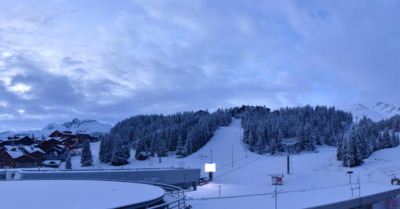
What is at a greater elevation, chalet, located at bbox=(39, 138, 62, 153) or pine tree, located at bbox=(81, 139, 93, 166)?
chalet, located at bbox=(39, 138, 62, 153)

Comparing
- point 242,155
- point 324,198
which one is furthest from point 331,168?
point 324,198

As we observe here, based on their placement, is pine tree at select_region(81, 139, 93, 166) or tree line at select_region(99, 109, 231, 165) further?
tree line at select_region(99, 109, 231, 165)

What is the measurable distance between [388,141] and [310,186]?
42.6 metres

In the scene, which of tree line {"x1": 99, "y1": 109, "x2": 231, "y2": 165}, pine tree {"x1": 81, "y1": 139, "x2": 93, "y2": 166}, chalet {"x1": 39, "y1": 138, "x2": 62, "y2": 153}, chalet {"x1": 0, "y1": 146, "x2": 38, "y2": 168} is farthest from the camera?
chalet {"x1": 39, "y1": 138, "x2": 62, "y2": 153}

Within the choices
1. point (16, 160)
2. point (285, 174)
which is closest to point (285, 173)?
point (285, 174)

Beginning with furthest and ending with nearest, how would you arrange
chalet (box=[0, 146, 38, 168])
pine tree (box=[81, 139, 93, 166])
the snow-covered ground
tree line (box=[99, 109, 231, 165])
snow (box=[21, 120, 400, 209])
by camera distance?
1. tree line (box=[99, 109, 231, 165])
2. pine tree (box=[81, 139, 93, 166])
3. chalet (box=[0, 146, 38, 168])
4. the snow-covered ground
5. snow (box=[21, 120, 400, 209])

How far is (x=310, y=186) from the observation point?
140ft

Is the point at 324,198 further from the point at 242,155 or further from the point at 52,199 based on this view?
the point at 242,155

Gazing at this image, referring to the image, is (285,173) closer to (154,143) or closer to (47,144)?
(154,143)

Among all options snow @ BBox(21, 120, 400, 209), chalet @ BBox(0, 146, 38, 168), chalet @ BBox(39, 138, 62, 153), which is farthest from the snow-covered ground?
chalet @ BBox(39, 138, 62, 153)

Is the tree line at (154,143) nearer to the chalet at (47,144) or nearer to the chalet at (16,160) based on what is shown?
the chalet at (47,144)

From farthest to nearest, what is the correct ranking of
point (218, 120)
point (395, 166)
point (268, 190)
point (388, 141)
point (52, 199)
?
point (218, 120) → point (388, 141) → point (395, 166) → point (268, 190) → point (52, 199)

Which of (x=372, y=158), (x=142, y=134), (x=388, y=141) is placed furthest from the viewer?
(x=142, y=134)

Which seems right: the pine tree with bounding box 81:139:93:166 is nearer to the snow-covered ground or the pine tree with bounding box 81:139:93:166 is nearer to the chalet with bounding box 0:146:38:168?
the snow-covered ground
